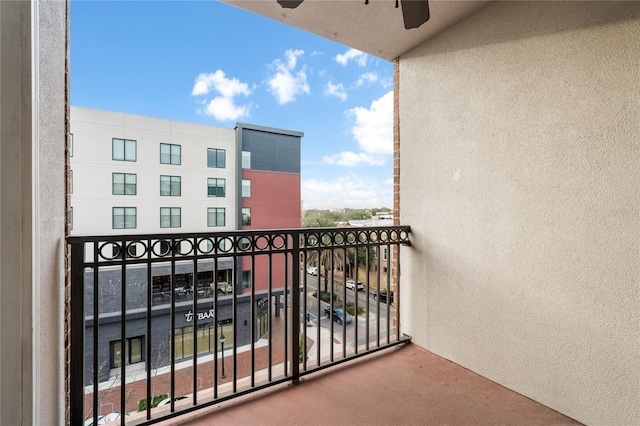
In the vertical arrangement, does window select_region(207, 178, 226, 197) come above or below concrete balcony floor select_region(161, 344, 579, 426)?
above

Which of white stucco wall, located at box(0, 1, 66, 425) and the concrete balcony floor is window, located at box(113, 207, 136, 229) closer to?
white stucco wall, located at box(0, 1, 66, 425)

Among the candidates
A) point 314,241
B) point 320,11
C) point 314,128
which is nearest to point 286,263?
point 314,241

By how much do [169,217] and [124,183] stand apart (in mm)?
679

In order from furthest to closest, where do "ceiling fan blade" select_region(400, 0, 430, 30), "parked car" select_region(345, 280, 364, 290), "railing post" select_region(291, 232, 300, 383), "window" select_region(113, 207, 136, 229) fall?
1. "window" select_region(113, 207, 136, 229)
2. "parked car" select_region(345, 280, 364, 290)
3. "railing post" select_region(291, 232, 300, 383)
4. "ceiling fan blade" select_region(400, 0, 430, 30)

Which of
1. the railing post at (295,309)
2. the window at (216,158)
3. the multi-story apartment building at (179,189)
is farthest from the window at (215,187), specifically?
the railing post at (295,309)

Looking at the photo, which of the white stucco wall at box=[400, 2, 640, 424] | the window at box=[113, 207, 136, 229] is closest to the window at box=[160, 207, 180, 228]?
the window at box=[113, 207, 136, 229]

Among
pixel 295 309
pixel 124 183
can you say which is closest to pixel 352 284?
pixel 295 309

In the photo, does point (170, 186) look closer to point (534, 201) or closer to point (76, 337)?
point (76, 337)

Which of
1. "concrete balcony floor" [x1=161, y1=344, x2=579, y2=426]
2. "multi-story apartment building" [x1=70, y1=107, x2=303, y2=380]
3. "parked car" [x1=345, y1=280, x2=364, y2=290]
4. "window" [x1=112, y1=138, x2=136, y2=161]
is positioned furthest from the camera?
"window" [x1=112, y1=138, x2=136, y2=161]

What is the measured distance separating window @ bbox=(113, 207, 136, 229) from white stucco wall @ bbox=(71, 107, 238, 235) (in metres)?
0.05

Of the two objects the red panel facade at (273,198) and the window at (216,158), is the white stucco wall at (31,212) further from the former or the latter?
the window at (216,158)

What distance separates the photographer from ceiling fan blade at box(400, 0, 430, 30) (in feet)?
5.18

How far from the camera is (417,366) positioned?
1.90m

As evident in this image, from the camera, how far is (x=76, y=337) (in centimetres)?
121
